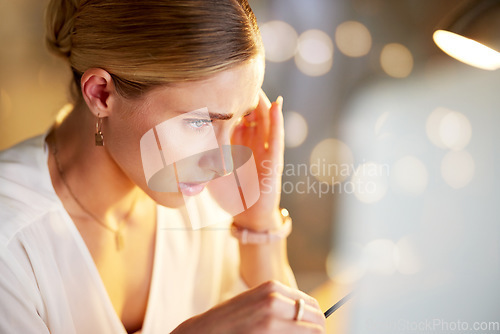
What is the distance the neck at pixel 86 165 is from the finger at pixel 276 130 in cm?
26

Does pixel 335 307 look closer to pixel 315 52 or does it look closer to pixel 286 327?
pixel 286 327

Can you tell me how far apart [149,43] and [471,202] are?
595mm

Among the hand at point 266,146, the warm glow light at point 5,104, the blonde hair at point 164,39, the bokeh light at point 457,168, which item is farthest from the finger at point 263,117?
the warm glow light at point 5,104

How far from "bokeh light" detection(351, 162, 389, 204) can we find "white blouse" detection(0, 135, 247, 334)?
9.4 inches

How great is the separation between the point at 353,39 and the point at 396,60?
87 millimetres

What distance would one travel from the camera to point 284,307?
519mm

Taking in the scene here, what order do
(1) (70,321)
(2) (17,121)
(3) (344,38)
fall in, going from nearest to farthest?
(1) (70,321), (3) (344,38), (2) (17,121)

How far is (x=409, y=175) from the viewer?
77 cm

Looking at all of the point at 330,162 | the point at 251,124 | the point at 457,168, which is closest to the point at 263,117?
the point at 251,124

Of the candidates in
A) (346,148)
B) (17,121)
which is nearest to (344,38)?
(346,148)

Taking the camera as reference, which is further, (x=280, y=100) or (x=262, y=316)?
(x=280, y=100)

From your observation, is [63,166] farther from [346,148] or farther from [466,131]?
[466,131]

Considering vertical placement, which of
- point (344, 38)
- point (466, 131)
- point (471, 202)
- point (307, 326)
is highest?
point (344, 38)

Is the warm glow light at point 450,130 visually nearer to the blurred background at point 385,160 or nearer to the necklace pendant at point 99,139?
the blurred background at point 385,160
